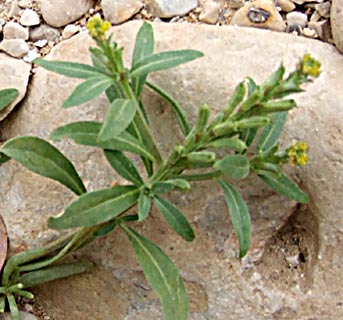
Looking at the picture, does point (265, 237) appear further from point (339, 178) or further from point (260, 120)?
point (260, 120)

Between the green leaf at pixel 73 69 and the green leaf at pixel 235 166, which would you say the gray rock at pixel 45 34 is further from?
the green leaf at pixel 235 166

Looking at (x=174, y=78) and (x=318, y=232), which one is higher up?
(x=174, y=78)

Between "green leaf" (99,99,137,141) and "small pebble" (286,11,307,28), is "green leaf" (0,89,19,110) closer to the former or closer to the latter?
"green leaf" (99,99,137,141)

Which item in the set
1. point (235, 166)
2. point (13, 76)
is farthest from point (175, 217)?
point (13, 76)

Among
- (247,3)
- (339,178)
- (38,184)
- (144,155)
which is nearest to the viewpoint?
(144,155)

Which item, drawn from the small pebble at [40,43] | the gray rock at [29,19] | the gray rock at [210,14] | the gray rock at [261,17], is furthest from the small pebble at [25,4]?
the gray rock at [261,17]

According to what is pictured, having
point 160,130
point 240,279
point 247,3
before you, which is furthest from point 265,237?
point 247,3

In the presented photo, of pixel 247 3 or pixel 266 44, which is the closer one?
pixel 266 44

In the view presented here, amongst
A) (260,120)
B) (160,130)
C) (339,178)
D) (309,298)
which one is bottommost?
(309,298)
